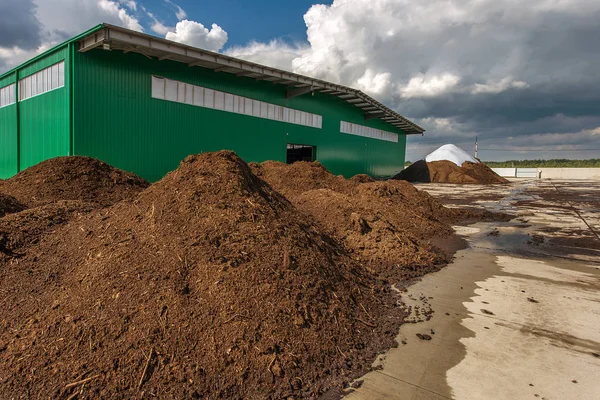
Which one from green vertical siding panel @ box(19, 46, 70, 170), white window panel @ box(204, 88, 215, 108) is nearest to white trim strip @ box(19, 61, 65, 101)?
green vertical siding panel @ box(19, 46, 70, 170)

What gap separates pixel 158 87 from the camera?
48.9 ft

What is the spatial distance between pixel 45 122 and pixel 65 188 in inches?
264

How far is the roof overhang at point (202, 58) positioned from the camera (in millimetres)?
12164

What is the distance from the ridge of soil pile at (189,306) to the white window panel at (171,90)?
460 inches

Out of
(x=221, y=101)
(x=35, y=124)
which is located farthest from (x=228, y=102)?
(x=35, y=124)

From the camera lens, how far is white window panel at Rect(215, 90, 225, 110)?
17328mm

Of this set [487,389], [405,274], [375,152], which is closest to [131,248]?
[487,389]

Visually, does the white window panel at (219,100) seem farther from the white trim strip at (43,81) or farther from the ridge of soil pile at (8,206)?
the ridge of soil pile at (8,206)

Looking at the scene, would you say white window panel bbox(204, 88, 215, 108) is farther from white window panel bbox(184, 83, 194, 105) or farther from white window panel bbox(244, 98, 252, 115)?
white window panel bbox(244, 98, 252, 115)

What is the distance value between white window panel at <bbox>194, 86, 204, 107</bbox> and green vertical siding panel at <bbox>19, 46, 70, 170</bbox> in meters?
5.04

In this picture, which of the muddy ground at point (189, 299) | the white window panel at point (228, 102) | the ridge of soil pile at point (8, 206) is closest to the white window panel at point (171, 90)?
the white window panel at point (228, 102)

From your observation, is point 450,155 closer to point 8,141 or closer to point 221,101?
point 221,101

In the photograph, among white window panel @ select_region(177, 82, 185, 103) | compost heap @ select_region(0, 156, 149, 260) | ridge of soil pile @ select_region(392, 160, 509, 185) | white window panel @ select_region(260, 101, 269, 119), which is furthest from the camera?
ridge of soil pile @ select_region(392, 160, 509, 185)

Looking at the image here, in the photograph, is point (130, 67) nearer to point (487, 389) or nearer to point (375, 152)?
point (487, 389)
